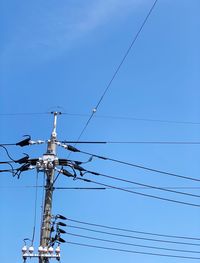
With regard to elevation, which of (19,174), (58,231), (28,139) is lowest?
(58,231)

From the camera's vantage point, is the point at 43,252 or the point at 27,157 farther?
the point at 27,157

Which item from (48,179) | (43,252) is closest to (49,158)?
(48,179)

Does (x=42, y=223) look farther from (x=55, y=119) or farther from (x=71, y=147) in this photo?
(x=55, y=119)

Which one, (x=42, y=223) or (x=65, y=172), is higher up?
(x=65, y=172)

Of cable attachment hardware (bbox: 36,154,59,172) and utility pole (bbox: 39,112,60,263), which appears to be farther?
cable attachment hardware (bbox: 36,154,59,172)

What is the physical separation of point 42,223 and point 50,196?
0.95 metres

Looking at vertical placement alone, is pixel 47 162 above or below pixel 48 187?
above

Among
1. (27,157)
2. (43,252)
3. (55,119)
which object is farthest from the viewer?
(55,119)

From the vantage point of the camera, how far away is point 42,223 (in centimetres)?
1617

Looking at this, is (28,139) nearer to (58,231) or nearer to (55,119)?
(55,119)

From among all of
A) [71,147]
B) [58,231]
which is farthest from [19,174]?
[58,231]

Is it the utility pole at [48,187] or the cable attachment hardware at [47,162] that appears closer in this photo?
the utility pole at [48,187]

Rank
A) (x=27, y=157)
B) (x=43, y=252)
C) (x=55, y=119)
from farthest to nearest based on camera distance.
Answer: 1. (x=55, y=119)
2. (x=27, y=157)
3. (x=43, y=252)

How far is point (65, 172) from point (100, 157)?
136 centimetres
